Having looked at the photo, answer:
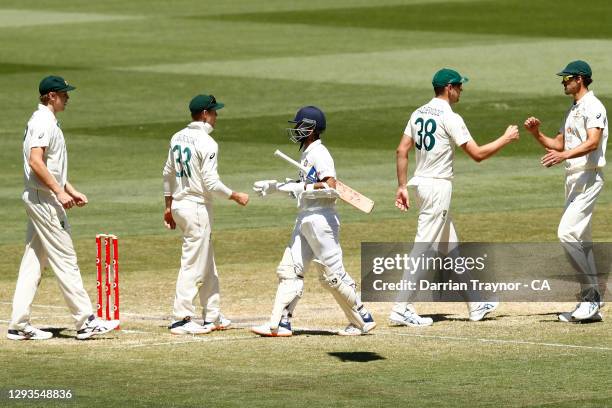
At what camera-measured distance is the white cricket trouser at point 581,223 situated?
16.1m

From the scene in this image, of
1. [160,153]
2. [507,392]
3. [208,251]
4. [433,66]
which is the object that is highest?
[433,66]

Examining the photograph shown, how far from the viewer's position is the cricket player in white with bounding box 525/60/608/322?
52.4 ft

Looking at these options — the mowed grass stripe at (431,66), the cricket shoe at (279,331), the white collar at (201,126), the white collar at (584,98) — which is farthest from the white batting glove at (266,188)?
the mowed grass stripe at (431,66)

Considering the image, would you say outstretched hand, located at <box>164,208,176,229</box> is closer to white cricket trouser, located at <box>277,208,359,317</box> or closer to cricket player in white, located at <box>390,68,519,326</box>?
white cricket trouser, located at <box>277,208,359,317</box>

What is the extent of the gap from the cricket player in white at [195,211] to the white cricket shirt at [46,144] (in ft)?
3.53

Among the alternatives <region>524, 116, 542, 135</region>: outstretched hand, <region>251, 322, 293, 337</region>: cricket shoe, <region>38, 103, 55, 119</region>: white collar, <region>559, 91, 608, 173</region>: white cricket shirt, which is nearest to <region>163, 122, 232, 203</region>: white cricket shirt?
<region>38, 103, 55, 119</region>: white collar

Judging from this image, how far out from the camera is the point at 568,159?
632 inches

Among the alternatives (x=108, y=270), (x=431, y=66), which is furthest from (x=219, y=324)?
(x=431, y=66)

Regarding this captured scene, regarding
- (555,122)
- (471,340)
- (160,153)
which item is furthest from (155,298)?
(555,122)

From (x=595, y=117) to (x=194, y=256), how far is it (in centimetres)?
413

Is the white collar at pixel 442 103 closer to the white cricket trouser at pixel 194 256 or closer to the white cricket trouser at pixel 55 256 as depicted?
the white cricket trouser at pixel 194 256

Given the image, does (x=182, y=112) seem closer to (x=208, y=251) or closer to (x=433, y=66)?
(x=433, y=66)

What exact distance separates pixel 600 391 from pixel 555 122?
20.6 metres

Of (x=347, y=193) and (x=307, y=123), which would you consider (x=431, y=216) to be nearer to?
(x=347, y=193)
